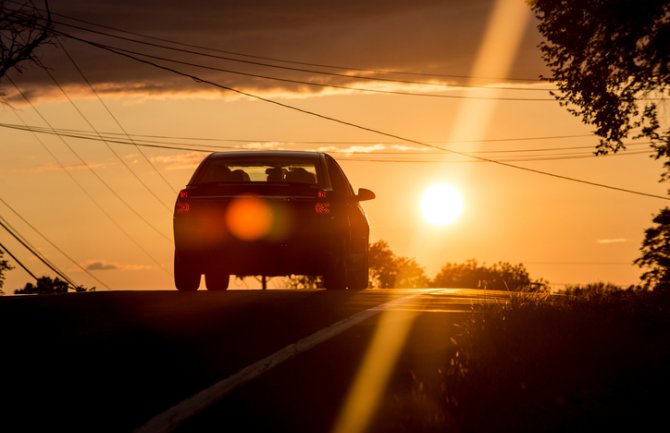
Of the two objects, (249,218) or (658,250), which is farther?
(658,250)

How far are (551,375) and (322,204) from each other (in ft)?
26.2

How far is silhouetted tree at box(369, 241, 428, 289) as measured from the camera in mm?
133750

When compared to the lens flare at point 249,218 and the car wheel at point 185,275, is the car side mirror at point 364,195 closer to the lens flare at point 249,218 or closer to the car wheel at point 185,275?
the lens flare at point 249,218

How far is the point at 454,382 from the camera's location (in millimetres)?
6785

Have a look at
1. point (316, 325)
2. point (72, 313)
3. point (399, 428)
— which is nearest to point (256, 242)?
point (72, 313)

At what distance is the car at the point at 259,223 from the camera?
14750 mm

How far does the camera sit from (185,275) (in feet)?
51.0

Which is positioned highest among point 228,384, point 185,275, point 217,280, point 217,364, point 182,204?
point 182,204

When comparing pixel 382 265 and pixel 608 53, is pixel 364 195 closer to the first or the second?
pixel 608 53

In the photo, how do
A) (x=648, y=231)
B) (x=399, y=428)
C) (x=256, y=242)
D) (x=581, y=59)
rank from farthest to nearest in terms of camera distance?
(x=648, y=231)
(x=581, y=59)
(x=256, y=242)
(x=399, y=428)

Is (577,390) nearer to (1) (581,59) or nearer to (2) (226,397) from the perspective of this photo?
(2) (226,397)

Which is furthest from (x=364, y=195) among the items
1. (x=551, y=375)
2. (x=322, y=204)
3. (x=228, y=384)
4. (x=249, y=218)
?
(x=228, y=384)

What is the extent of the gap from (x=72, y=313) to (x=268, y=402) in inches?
218

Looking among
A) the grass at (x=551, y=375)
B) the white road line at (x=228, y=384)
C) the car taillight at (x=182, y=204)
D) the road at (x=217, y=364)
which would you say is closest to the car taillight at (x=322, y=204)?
the car taillight at (x=182, y=204)
